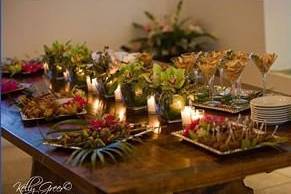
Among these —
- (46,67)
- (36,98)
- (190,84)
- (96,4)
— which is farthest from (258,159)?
(96,4)

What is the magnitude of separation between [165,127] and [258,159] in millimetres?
560

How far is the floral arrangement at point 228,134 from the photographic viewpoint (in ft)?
6.24

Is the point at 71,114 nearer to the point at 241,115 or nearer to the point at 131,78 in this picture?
the point at 131,78

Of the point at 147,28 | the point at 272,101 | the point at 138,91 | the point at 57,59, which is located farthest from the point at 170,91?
the point at 147,28

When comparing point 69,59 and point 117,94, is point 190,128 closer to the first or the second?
point 117,94

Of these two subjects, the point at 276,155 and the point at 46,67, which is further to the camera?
the point at 46,67

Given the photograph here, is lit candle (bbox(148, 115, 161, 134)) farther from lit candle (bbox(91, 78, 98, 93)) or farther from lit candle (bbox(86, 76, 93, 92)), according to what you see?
lit candle (bbox(86, 76, 93, 92))

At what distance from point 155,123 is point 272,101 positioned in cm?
49

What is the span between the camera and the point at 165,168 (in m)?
1.80

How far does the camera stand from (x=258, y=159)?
6.04ft

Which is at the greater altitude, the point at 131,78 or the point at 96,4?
the point at 96,4

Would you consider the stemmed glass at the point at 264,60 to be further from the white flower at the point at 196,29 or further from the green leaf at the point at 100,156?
the white flower at the point at 196,29

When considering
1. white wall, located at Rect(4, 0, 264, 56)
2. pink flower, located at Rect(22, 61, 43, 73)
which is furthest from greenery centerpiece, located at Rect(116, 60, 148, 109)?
white wall, located at Rect(4, 0, 264, 56)

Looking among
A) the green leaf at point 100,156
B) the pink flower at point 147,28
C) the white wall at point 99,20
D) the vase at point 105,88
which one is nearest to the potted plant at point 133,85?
the vase at point 105,88
